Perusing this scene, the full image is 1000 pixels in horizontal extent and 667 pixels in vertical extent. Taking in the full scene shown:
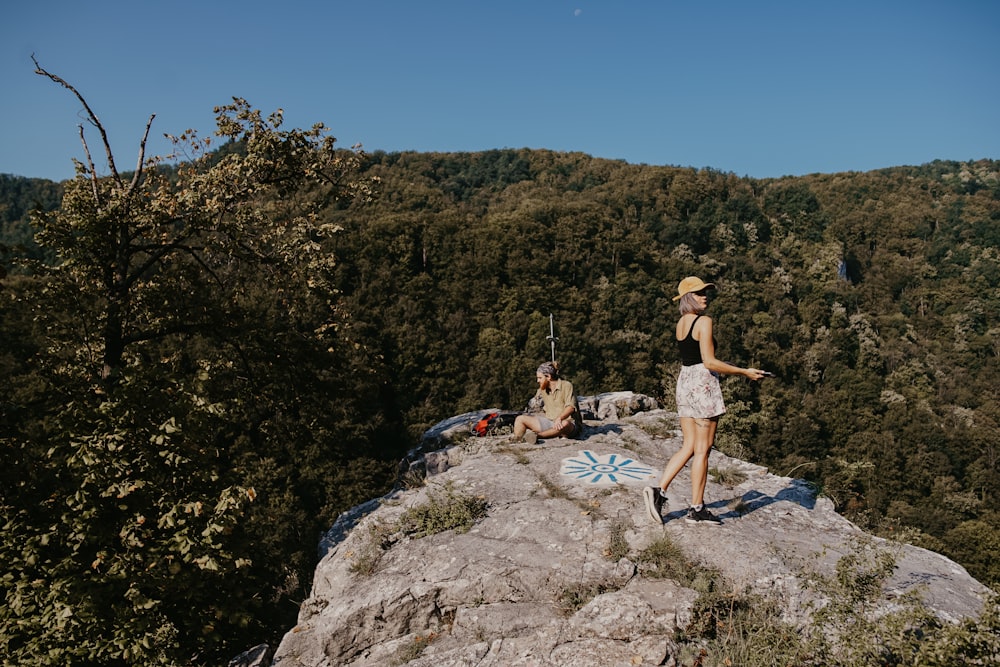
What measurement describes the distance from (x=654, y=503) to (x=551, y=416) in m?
3.60

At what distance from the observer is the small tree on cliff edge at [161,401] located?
6672mm

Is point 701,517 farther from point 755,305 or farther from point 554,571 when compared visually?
point 755,305

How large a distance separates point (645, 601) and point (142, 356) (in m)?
8.94

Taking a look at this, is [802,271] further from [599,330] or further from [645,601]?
[645,601]

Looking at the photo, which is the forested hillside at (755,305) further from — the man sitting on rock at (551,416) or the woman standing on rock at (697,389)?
the woman standing on rock at (697,389)

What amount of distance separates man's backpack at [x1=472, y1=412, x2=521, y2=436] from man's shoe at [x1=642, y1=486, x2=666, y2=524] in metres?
4.72

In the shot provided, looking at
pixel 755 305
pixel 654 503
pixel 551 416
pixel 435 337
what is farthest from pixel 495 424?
pixel 755 305

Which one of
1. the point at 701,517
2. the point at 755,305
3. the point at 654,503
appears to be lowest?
the point at 755,305

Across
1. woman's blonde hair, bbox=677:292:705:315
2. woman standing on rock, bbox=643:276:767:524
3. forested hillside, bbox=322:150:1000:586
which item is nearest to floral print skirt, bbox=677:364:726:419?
woman standing on rock, bbox=643:276:767:524

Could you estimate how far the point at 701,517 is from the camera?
23.3 ft

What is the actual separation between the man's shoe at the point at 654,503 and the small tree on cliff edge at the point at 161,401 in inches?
176

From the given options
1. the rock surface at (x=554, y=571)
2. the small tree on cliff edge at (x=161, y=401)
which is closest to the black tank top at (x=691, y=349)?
the rock surface at (x=554, y=571)


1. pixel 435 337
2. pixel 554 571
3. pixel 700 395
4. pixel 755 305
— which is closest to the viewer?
pixel 554 571

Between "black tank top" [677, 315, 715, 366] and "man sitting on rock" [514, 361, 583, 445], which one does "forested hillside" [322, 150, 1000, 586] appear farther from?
"black tank top" [677, 315, 715, 366]
